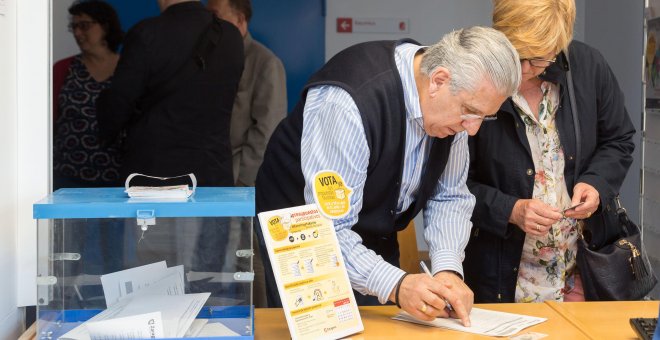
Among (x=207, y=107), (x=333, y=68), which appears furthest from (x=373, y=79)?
(x=207, y=107)

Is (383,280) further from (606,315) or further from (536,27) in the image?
(536,27)

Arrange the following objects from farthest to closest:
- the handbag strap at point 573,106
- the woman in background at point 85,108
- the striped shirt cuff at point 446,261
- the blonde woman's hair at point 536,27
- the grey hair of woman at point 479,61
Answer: the woman in background at point 85,108 → the handbag strap at point 573,106 → the blonde woman's hair at point 536,27 → the striped shirt cuff at point 446,261 → the grey hair of woman at point 479,61

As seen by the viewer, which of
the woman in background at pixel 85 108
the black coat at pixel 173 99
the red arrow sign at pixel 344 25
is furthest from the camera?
the red arrow sign at pixel 344 25

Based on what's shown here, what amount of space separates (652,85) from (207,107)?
6.68ft

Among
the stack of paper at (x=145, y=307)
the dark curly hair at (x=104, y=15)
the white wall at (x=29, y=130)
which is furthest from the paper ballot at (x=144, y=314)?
the dark curly hair at (x=104, y=15)

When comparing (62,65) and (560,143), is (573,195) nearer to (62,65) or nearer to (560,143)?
(560,143)

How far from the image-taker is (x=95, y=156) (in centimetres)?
427

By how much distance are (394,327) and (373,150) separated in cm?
42

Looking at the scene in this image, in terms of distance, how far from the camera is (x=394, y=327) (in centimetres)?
213

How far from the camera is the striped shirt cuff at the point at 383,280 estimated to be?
204 cm

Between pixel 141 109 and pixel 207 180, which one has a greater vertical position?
pixel 141 109

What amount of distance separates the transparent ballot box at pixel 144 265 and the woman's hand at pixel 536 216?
2.81ft

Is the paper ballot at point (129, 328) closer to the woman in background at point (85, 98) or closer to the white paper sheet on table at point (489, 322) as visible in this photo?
the white paper sheet on table at point (489, 322)

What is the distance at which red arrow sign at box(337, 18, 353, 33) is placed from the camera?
5297 millimetres
